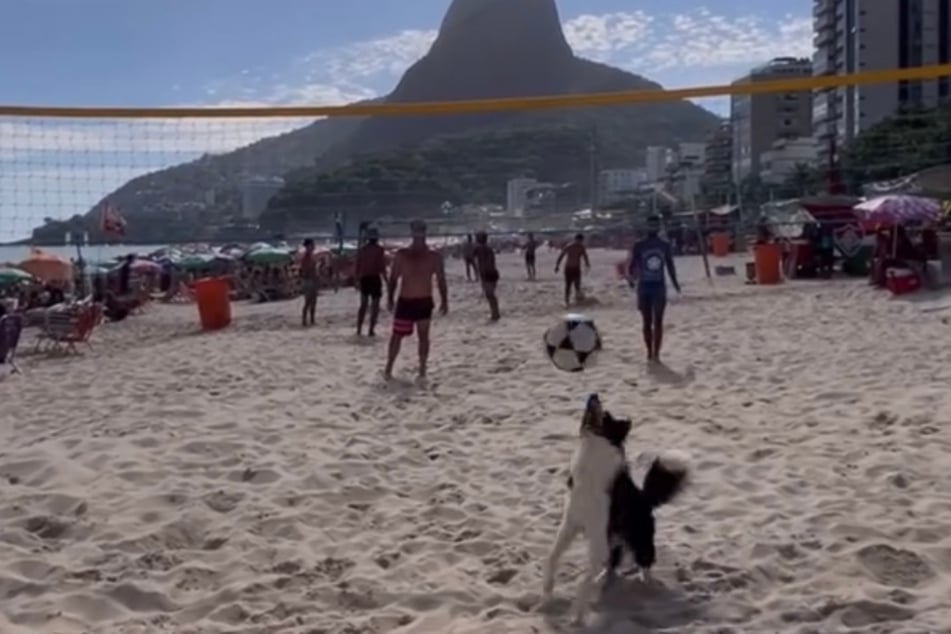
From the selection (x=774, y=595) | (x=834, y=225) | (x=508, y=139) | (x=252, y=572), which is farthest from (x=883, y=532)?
(x=508, y=139)

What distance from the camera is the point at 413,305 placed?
7.40 m

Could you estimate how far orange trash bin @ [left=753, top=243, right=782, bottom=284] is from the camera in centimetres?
1731

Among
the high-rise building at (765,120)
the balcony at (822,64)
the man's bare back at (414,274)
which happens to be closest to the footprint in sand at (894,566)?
the man's bare back at (414,274)

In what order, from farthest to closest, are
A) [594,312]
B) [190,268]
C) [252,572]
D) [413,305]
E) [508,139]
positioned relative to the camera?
[508,139]
[190,268]
[594,312]
[413,305]
[252,572]

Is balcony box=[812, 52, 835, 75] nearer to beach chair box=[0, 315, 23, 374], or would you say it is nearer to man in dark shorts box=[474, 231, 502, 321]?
man in dark shorts box=[474, 231, 502, 321]

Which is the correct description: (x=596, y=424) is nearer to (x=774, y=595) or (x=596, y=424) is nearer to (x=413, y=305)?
(x=774, y=595)

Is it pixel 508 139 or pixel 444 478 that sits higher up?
pixel 508 139

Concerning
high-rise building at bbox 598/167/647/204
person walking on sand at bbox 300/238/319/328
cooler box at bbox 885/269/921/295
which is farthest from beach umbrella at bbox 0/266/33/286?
high-rise building at bbox 598/167/647/204

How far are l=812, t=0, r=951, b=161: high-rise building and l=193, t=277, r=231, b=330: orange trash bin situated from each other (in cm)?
5504

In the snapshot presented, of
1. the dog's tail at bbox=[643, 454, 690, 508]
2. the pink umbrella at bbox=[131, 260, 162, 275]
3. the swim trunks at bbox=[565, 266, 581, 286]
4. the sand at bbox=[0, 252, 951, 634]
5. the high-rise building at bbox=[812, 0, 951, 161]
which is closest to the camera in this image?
the sand at bbox=[0, 252, 951, 634]

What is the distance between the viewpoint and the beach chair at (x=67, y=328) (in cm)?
1155

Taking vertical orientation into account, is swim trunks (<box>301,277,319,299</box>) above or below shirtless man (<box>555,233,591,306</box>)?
below

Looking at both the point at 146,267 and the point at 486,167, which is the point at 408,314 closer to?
the point at 146,267

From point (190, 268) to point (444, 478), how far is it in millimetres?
24562
